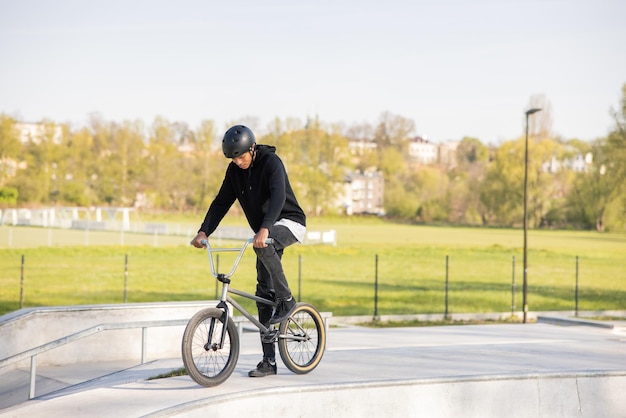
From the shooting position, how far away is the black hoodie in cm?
761

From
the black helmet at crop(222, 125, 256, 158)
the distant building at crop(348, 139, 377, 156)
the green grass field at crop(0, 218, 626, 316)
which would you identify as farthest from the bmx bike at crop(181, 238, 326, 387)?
the distant building at crop(348, 139, 377, 156)

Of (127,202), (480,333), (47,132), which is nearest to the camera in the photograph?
(480,333)

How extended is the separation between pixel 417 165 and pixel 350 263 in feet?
387

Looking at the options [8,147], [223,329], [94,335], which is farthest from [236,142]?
[8,147]

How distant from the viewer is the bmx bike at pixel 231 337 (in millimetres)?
7320

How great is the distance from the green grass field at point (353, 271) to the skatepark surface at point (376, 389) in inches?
615

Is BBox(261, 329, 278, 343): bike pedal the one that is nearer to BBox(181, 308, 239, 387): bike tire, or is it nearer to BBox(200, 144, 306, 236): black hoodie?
BBox(181, 308, 239, 387): bike tire

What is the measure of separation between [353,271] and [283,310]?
46445 millimetres

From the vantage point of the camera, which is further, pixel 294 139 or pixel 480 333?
pixel 294 139

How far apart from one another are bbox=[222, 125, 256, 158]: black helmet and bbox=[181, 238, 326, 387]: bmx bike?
2.40ft

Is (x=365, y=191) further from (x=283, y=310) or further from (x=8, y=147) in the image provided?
(x=283, y=310)

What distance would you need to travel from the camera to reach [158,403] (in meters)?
6.93

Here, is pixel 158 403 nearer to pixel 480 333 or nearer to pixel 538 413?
pixel 538 413

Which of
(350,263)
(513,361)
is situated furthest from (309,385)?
(350,263)
